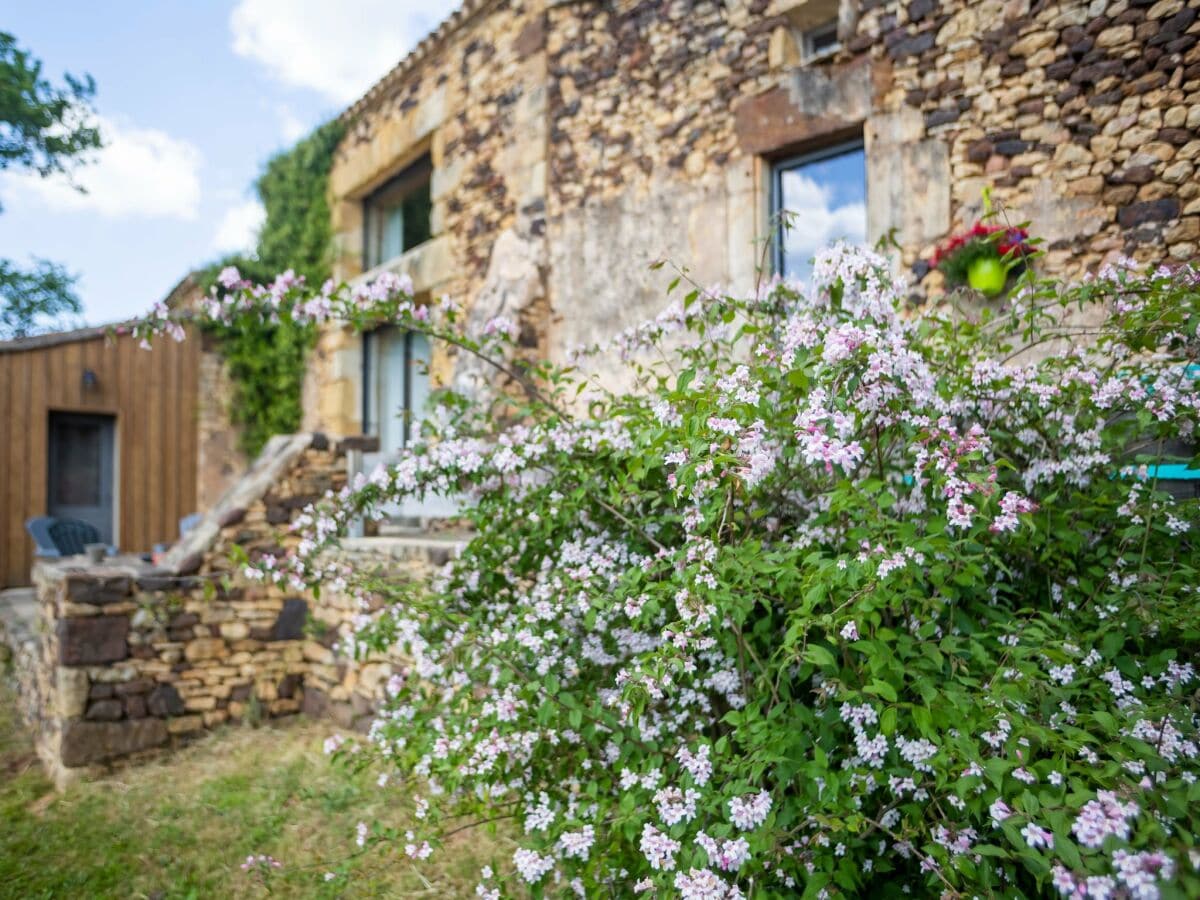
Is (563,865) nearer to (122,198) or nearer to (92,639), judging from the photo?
(92,639)

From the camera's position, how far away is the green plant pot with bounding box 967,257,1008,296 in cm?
391

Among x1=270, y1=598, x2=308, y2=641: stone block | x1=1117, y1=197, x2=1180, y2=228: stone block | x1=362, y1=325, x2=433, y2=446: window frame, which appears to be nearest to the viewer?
x1=1117, y1=197, x2=1180, y2=228: stone block

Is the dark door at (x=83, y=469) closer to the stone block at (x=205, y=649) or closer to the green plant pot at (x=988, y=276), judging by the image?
the stone block at (x=205, y=649)

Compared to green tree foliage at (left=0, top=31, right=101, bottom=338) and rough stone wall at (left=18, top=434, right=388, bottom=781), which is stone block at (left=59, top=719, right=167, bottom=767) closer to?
rough stone wall at (left=18, top=434, right=388, bottom=781)

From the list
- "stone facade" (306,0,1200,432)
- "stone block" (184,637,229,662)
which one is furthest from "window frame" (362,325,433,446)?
"stone block" (184,637,229,662)

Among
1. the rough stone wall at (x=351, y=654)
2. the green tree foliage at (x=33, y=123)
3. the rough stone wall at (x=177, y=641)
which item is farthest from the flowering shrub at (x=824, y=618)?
the green tree foliage at (x=33, y=123)

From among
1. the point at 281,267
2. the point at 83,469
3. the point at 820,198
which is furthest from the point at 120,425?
the point at 820,198

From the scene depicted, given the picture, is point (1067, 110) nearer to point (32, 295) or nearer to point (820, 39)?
point (820, 39)

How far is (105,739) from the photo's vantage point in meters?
4.33

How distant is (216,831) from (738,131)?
16.7ft

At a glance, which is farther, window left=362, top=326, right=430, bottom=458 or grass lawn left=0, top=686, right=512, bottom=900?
window left=362, top=326, right=430, bottom=458

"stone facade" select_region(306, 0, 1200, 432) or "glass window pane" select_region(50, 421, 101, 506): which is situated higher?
"stone facade" select_region(306, 0, 1200, 432)

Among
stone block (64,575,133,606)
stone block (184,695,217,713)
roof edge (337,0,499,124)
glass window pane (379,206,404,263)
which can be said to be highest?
roof edge (337,0,499,124)

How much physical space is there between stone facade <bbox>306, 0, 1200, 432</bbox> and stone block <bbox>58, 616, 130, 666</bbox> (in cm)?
253
